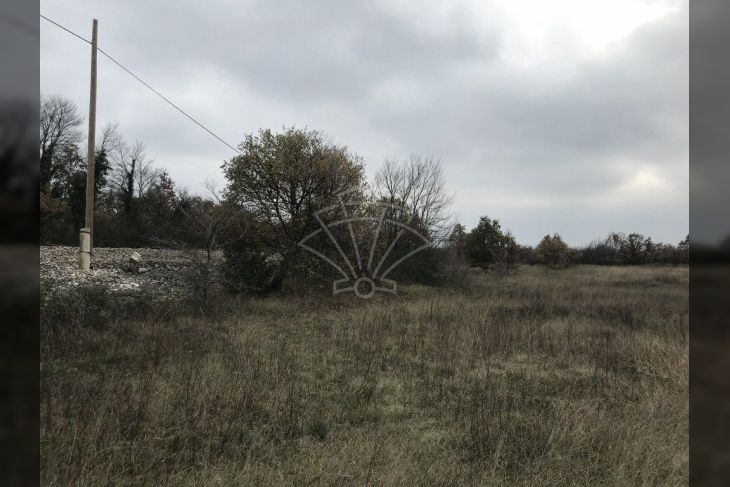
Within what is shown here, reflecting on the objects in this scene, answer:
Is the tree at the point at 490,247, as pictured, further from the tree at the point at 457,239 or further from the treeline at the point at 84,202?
the treeline at the point at 84,202

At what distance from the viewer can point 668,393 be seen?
4934mm

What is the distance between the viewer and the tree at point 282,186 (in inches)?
534

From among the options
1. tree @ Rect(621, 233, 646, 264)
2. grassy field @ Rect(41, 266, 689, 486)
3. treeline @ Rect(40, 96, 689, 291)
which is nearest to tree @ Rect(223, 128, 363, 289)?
treeline @ Rect(40, 96, 689, 291)

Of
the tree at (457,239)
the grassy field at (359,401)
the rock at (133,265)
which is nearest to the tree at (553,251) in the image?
the tree at (457,239)

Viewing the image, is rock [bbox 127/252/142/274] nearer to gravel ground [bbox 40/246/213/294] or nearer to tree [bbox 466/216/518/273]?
gravel ground [bbox 40/246/213/294]

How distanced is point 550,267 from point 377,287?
14.1m

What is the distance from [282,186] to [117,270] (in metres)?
5.97

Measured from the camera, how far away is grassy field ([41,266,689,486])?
3197mm

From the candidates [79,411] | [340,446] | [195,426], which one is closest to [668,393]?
Answer: [340,446]

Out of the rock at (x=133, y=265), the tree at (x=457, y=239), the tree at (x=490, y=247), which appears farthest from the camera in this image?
the tree at (x=490, y=247)

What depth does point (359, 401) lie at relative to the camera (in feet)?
15.7

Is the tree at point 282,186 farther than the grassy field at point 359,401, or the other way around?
the tree at point 282,186

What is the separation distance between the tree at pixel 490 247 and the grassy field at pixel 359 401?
54.3 ft

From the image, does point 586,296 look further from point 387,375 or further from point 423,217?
point 387,375
